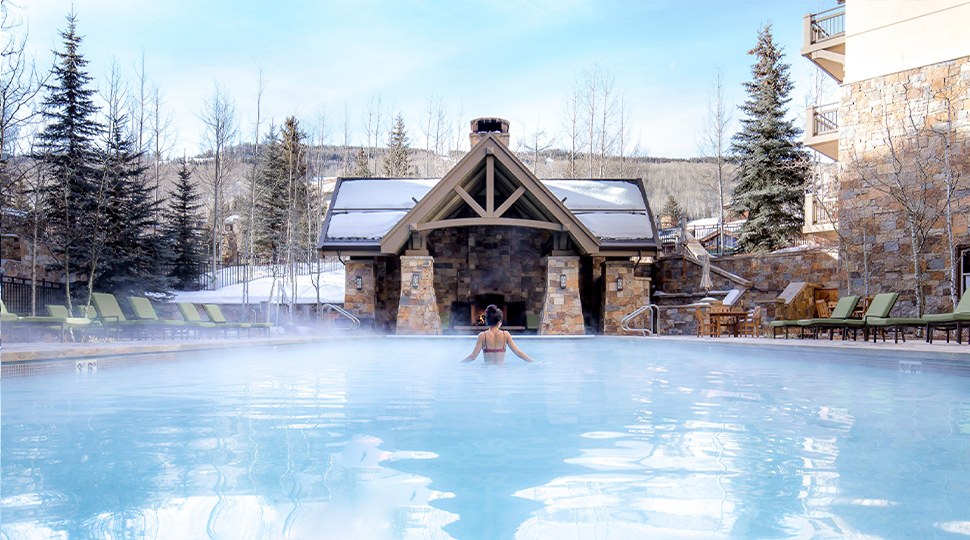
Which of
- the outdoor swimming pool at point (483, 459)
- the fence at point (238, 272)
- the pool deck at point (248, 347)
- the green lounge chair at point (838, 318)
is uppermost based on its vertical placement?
the fence at point (238, 272)

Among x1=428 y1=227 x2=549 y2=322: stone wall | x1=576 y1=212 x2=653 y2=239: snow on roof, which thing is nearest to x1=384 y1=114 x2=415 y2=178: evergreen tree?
x1=428 y1=227 x2=549 y2=322: stone wall

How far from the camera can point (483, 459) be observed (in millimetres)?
3592

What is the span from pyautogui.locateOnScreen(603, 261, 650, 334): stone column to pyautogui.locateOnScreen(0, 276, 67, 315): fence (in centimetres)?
1463

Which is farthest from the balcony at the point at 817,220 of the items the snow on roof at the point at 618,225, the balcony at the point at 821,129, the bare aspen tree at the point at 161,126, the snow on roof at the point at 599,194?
the bare aspen tree at the point at 161,126

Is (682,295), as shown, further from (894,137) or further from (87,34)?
(87,34)

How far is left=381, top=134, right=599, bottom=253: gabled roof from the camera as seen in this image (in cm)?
1521

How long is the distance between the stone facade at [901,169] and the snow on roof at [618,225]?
540 cm

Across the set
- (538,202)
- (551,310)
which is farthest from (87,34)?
(551,310)

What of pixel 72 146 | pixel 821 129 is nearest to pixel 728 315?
pixel 821 129

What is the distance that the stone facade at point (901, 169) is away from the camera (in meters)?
15.5

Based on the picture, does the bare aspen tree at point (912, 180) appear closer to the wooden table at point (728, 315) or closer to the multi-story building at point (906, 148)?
the multi-story building at point (906, 148)

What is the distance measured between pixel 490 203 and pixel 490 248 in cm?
362

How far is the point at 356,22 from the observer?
2258 centimetres

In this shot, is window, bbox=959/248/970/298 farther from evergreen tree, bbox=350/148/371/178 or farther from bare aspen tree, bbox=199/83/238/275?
evergreen tree, bbox=350/148/371/178
